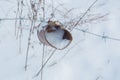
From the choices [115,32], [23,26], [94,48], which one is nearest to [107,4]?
[115,32]

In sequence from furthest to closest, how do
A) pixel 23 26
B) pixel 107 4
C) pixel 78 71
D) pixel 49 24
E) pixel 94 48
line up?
1. pixel 107 4
2. pixel 23 26
3. pixel 94 48
4. pixel 78 71
5. pixel 49 24

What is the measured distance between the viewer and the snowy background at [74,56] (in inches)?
92.9

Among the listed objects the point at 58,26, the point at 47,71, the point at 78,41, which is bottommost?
the point at 47,71

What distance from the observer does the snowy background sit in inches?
92.9

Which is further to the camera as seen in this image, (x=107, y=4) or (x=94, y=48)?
(x=107, y=4)

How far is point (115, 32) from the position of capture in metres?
2.67

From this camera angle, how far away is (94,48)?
2551 millimetres

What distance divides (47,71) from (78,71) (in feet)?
0.72

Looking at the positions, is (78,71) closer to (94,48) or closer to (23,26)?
(94,48)

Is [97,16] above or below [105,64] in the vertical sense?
above

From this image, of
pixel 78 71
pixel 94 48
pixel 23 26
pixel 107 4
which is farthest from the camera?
pixel 107 4

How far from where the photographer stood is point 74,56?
8.18 ft

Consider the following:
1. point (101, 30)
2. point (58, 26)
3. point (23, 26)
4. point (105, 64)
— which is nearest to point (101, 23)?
point (101, 30)

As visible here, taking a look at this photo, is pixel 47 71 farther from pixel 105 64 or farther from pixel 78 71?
pixel 105 64
